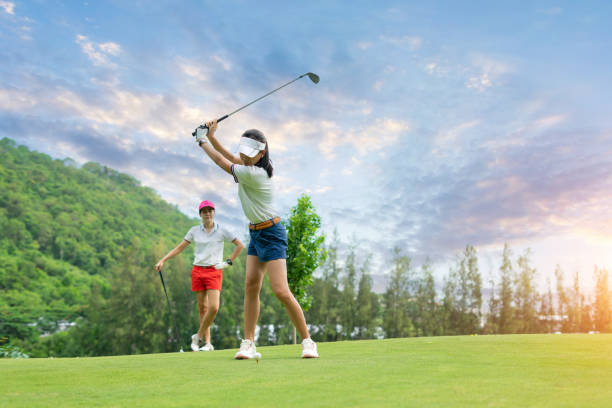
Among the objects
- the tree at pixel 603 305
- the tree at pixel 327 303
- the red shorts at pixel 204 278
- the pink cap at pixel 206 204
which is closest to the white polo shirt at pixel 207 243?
the red shorts at pixel 204 278

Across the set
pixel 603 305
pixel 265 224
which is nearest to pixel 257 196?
pixel 265 224

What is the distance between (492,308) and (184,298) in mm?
35632

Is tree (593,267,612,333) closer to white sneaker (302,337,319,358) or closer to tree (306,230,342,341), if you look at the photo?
tree (306,230,342,341)

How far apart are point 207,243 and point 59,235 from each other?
264ft

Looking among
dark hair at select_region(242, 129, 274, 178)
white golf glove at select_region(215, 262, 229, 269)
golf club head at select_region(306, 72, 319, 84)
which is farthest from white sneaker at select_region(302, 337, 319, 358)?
white golf glove at select_region(215, 262, 229, 269)

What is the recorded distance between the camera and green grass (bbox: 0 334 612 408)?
8.98 ft

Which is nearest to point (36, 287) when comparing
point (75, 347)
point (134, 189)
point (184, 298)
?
point (75, 347)

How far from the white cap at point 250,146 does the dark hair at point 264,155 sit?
1.9 inches

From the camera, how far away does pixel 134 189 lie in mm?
117000

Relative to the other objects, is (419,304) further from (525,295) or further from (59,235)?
(59,235)

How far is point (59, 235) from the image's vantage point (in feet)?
259

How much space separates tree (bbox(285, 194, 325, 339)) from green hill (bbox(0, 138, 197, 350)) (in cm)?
4720

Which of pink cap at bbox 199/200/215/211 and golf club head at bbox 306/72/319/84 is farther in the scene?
pink cap at bbox 199/200/215/211

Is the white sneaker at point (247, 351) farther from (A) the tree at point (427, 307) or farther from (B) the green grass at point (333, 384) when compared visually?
(A) the tree at point (427, 307)
